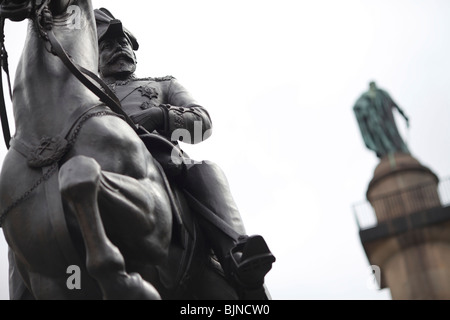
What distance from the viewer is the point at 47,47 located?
273 inches

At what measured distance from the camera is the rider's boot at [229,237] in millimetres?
6945

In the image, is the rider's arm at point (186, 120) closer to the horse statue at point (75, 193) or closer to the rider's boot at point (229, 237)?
the rider's boot at point (229, 237)

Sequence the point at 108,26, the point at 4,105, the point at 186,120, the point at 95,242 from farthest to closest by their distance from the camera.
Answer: the point at 108,26 → the point at 186,120 → the point at 4,105 → the point at 95,242

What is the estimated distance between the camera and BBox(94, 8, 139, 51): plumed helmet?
893 cm

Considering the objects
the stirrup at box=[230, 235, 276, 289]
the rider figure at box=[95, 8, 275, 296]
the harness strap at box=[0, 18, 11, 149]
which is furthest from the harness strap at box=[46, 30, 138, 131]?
the stirrup at box=[230, 235, 276, 289]

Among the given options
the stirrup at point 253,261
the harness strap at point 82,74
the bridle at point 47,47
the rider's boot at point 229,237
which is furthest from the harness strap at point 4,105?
the stirrup at point 253,261

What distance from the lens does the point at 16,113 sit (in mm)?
6820

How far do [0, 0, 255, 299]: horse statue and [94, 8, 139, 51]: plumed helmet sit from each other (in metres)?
1.59

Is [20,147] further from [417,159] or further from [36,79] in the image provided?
[417,159]

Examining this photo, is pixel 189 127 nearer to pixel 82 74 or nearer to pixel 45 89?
pixel 82 74

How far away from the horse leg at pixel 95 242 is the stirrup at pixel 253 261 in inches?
48.0

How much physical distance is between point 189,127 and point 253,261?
5.13ft

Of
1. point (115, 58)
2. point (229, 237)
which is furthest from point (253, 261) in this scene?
point (115, 58)
